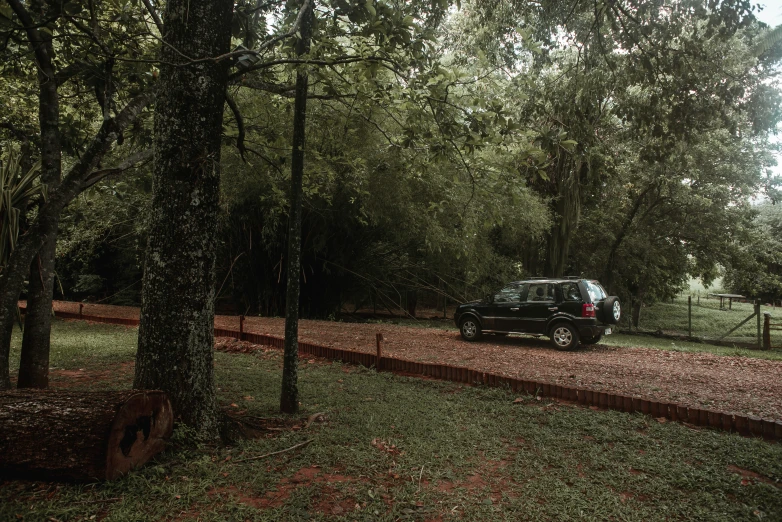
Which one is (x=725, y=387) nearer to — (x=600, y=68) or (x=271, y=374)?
(x=600, y=68)

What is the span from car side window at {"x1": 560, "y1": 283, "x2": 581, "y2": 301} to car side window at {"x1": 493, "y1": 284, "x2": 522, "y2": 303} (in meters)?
0.86

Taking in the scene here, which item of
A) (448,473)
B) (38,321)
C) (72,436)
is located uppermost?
(38,321)

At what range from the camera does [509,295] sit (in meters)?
9.41

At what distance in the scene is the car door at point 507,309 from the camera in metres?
9.23

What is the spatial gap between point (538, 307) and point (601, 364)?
2.18 metres

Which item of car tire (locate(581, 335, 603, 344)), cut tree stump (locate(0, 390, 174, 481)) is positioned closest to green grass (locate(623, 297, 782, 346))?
car tire (locate(581, 335, 603, 344))

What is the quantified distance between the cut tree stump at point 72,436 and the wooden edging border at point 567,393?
3713 mm

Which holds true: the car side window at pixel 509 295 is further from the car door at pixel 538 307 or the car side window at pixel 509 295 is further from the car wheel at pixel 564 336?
the car wheel at pixel 564 336

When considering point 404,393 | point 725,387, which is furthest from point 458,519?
point 725,387

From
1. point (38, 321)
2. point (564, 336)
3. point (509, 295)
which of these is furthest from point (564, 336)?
point (38, 321)

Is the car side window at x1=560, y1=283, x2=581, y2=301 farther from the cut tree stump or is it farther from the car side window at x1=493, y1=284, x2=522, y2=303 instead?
the cut tree stump

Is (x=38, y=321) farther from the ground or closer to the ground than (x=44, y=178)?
closer to the ground

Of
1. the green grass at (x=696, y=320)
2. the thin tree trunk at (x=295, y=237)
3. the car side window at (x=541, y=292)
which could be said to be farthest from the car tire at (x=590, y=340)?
the green grass at (x=696, y=320)

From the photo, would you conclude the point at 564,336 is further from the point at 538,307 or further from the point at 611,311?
the point at 611,311
